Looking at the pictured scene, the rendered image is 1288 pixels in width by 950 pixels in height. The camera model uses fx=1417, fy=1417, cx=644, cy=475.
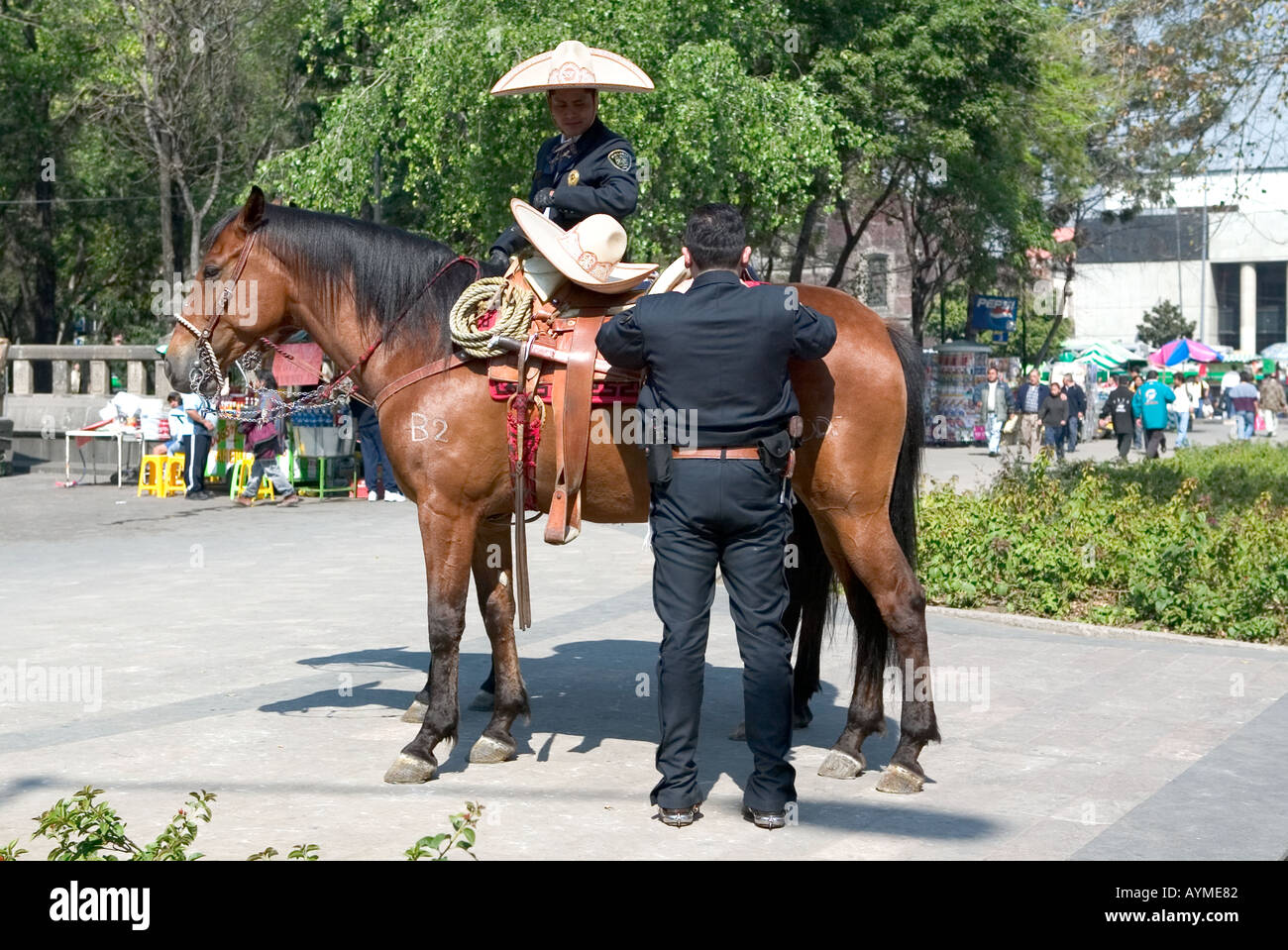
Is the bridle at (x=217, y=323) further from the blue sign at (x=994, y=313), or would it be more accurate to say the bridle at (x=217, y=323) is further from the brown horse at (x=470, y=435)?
the blue sign at (x=994, y=313)

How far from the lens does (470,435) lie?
21.0 feet

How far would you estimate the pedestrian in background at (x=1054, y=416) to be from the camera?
28438 millimetres

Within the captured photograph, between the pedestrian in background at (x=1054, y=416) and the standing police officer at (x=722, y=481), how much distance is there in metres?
23.7

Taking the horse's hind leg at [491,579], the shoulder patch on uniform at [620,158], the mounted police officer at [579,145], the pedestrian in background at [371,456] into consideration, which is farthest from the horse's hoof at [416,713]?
the pedestrian in background at [371,456]

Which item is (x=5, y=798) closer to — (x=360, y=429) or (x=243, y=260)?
(x=243, y=260)

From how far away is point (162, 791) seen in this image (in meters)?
5.89

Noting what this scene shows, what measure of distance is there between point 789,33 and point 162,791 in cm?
2376

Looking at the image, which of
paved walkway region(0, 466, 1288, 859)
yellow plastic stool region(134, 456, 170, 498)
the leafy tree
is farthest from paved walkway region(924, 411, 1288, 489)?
the leafy tree

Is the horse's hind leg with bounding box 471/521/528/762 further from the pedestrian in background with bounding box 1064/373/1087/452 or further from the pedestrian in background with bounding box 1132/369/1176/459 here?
the pedestrian in background with bounding box 1064/373/1087/452

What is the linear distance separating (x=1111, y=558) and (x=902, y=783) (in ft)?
17.7

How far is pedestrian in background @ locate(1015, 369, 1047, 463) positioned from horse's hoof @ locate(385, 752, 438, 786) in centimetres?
2440

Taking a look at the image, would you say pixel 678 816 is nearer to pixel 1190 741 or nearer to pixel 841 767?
pixel 841 767

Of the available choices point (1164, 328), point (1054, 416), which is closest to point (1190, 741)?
point (1054, 416)
